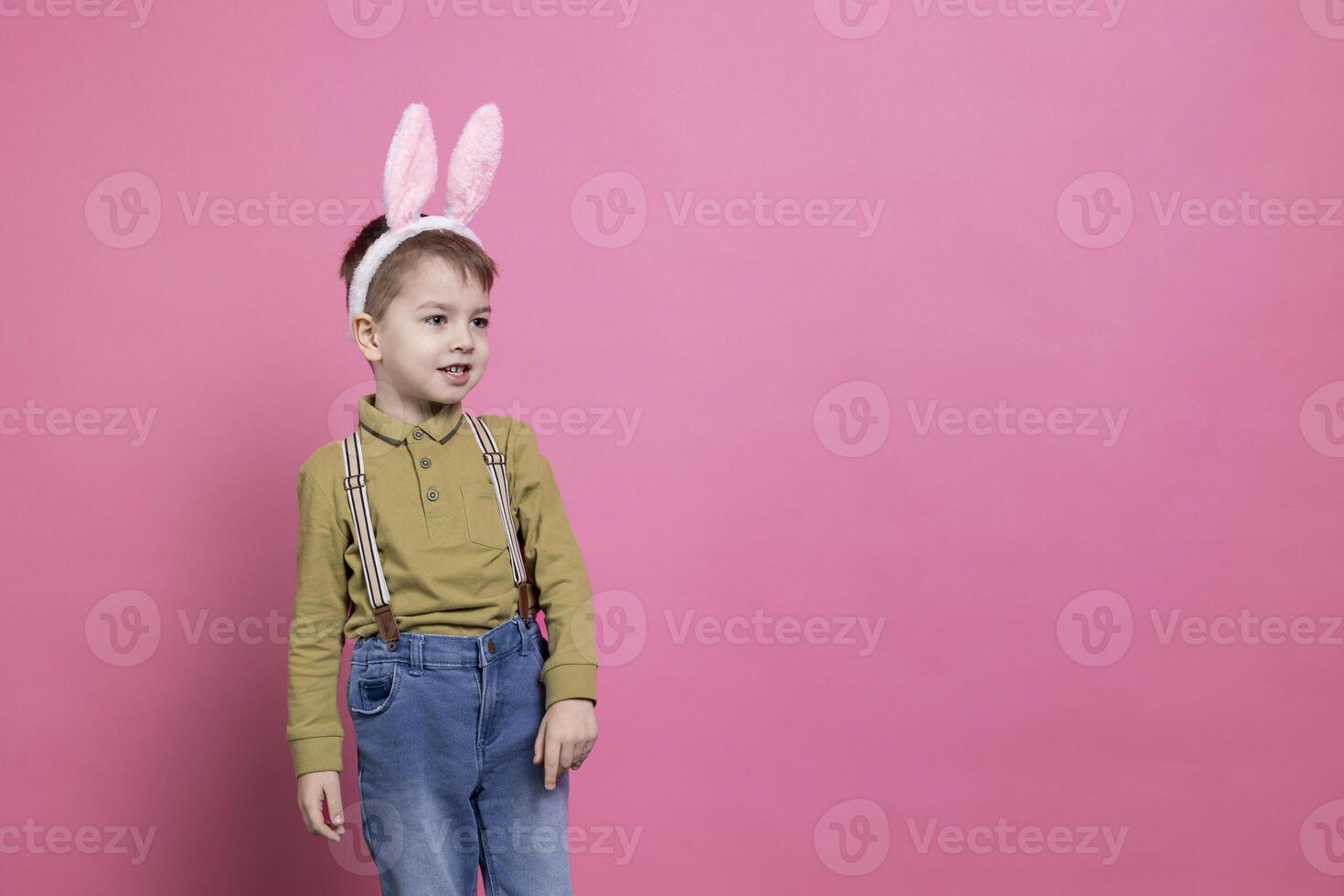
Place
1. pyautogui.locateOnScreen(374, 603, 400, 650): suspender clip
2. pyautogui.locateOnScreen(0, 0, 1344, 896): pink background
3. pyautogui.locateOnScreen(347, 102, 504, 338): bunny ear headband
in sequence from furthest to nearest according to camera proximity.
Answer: pyautogui.locateOnScreen(0, 0, 1344, 896): pink background < pyautogui.locateOnScreen(347, 102, 504, 338): bunny ear headband < pyautogui.locateOnScreen(374, 603, 400, 650): suspender clip

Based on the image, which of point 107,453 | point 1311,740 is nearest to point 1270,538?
point 1311,740

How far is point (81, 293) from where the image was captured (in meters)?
2.25

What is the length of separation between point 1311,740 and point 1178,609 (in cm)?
35

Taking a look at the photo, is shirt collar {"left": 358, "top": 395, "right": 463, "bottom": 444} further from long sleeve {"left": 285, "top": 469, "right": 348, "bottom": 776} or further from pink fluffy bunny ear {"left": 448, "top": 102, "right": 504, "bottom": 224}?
pink fluffy bunny ear {"left": 448, "top": 102, "right": 504, "bottom": 224}

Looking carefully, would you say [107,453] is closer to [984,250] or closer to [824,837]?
[824,837]

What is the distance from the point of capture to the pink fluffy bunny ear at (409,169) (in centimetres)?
159

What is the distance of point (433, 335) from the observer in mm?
1541

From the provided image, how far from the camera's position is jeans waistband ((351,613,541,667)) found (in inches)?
58.3

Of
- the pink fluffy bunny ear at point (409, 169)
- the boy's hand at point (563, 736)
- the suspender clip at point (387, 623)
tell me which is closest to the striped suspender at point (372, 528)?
the suspender clip at point (387, 623)

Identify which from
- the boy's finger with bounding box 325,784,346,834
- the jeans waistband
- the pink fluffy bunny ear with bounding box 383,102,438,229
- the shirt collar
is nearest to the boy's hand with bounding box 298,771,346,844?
the boy's finger with bounding box 325,784,346,834

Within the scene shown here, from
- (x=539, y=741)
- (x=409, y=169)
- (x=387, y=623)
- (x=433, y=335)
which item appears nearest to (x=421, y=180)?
(x=409, y=169)

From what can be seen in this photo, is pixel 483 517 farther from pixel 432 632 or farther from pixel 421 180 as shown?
pixel 421 180

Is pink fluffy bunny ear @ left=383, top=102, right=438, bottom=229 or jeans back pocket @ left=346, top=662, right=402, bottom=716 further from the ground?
pink fluffy bunny ear @ left=383, top=102, right=438, bottom=229

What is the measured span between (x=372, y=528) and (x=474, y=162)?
0.51 metres
